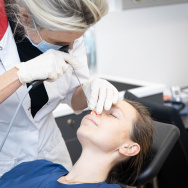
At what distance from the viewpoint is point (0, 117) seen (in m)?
1.18

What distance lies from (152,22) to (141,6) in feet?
0.85

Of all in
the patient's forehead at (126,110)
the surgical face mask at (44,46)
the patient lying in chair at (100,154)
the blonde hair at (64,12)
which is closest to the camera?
the blonde hair at (64,12)

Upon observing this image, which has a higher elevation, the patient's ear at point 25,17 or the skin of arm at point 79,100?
the patient's ear at point 25,17

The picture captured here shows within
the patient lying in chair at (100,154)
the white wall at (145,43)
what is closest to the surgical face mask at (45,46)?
the patient lying in chair at (100,154)

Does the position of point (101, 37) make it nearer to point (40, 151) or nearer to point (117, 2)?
point (117, 2)

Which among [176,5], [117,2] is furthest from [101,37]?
[176,5]

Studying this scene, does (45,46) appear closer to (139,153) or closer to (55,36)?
(55,36)

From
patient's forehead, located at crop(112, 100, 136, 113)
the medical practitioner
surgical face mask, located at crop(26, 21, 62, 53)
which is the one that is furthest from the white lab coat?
patient's forehead, located at crop(112, 100, 136, 113)

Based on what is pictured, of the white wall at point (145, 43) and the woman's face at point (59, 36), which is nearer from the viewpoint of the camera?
the woman's face at point (59, 36)

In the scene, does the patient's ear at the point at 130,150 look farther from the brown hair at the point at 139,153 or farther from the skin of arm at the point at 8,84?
the skin of arm at the point at 8,84

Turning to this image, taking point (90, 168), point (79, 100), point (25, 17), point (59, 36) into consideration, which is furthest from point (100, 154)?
point (25, 17)

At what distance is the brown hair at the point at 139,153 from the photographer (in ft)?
4.21

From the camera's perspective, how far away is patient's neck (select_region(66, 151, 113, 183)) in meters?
1.23

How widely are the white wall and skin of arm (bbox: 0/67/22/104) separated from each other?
5.86 ft
